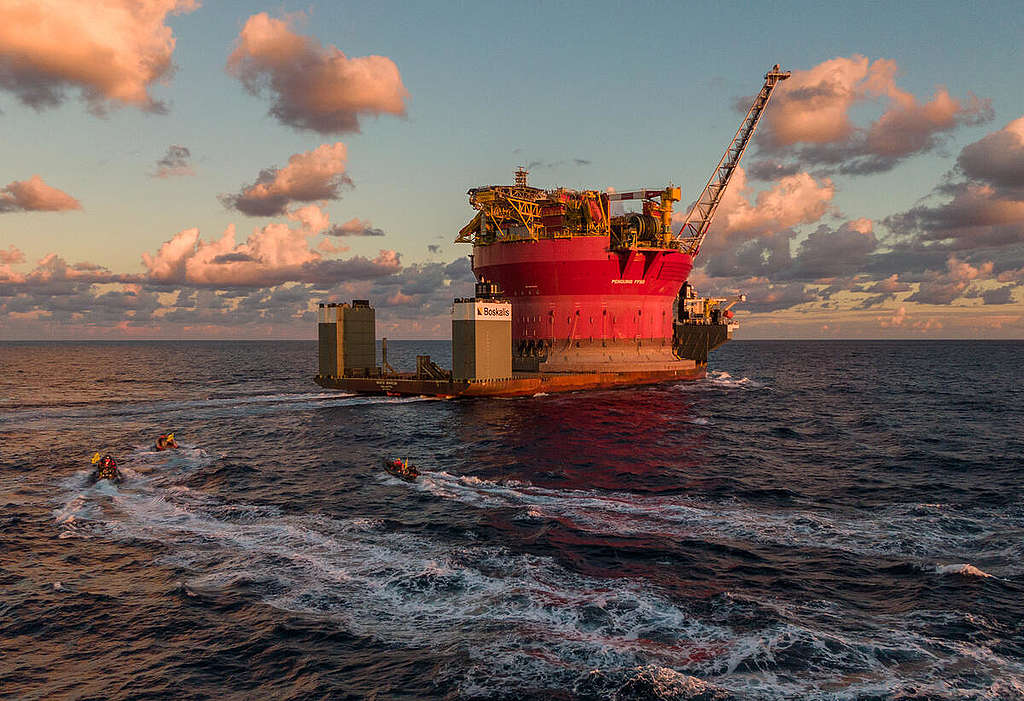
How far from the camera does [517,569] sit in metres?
22.6

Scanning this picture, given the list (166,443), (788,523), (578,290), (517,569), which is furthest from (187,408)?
(788,523)

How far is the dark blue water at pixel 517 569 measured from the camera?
1597cm

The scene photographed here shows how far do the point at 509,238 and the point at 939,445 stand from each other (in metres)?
57.8

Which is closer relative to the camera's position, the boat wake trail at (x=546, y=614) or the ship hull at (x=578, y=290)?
the boat wake trail at (x=546, y=614)

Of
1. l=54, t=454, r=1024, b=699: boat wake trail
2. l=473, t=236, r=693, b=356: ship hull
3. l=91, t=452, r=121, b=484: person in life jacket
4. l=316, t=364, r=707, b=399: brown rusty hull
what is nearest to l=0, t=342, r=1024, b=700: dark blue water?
l=54, t=454, r=1024, b=699: boat wake trail

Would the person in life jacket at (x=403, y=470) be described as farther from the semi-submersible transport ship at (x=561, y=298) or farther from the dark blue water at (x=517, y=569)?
the semi-submersible transport ship at (x=561, y=298)

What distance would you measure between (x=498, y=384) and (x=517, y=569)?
169 ft

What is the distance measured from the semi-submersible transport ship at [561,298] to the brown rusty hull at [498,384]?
0.17m

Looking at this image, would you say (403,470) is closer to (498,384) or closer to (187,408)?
(498,384)

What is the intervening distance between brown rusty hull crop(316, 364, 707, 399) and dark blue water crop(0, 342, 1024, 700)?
23139 mm

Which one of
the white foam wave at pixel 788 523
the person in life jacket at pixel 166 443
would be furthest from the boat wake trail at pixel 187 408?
the white foam wave at pixel 788 523

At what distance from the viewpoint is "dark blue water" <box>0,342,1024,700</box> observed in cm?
1597

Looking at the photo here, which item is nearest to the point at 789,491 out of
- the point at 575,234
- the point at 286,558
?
the point at 286,558

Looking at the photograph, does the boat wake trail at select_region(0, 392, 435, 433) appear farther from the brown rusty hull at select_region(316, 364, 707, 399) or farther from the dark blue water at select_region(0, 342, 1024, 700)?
the dark blue water at select_region(0, 342, 1024, 700)
